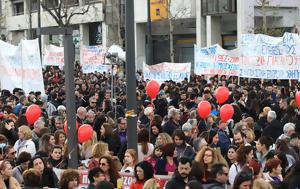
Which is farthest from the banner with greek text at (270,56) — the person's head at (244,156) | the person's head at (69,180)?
the person's head at (69,180)

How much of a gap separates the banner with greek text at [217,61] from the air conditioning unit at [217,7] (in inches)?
662

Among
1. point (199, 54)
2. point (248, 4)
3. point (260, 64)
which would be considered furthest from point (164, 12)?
point (260, 64)

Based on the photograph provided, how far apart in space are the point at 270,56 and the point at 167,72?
6022 millimetres

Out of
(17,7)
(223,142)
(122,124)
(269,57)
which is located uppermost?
(17,7)

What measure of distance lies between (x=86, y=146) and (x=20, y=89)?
337 inches

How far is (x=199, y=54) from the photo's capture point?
78.4ft

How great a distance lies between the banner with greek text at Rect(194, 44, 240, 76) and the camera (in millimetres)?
22781

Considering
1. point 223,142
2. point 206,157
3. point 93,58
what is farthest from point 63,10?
point 206,157

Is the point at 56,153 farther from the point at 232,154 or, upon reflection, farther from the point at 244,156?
the point at 244,156

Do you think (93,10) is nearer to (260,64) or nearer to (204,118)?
(260,64)

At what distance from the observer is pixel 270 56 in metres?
20.0

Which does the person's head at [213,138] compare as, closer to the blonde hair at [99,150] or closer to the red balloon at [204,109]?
the blonde hair at [99,150]

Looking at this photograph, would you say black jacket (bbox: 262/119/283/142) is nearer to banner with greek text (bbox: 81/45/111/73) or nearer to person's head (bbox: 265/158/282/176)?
person's head (bbox: 265/158/282/176)

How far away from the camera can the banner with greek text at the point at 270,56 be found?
1927 cm
